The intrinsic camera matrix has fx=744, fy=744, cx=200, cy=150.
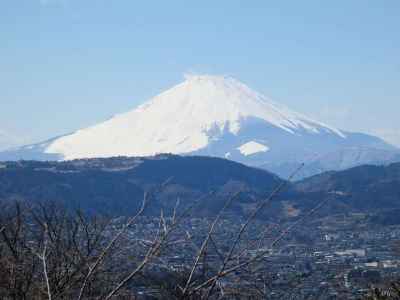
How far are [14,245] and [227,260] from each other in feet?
5.45

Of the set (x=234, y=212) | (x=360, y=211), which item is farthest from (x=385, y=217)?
(x=234, y=212)

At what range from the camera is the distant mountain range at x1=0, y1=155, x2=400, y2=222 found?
256ft

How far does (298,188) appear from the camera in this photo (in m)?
104

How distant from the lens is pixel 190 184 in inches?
3959

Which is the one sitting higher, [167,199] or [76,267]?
[76,267]

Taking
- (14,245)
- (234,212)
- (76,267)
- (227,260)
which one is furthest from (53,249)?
(234,212)

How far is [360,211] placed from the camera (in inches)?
3369

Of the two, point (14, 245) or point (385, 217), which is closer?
point (14, 245)

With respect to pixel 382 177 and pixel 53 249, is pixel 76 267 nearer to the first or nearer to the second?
pixel 53 249

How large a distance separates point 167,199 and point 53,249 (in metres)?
77.0

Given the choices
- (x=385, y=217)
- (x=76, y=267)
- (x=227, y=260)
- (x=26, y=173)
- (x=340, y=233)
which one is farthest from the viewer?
(x=26, y=173)

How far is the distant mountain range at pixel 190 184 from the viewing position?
256 ft

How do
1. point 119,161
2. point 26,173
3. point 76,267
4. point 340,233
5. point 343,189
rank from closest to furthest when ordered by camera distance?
point 76,267, point 340,233, point 26,173, point 343,189, point 119,161

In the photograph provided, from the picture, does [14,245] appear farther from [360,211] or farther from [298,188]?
[298,188]
